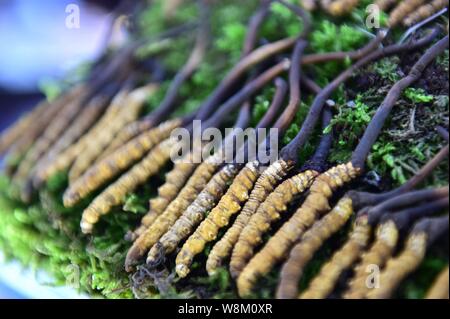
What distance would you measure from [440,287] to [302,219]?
30 centimetres

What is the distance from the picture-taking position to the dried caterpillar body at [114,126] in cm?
161

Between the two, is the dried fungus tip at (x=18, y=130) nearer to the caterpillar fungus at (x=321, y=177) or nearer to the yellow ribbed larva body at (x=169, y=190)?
the yellow ribbed larva body at (x=169, y=190)

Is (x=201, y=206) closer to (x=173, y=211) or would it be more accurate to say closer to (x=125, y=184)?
(x=173, y=211)

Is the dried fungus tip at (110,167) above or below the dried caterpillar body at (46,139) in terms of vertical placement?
below

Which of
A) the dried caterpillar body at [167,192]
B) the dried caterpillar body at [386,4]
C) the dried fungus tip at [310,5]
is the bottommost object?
the dried caterpillar body at [167,192]

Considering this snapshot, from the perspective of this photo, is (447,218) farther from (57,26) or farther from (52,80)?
(57,26)

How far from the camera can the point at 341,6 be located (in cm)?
160

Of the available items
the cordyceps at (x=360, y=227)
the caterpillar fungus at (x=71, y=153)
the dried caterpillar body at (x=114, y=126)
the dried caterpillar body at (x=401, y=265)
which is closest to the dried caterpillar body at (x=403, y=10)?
the cordyceps at (x=360, y=227)

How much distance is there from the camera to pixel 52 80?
2.18 metres

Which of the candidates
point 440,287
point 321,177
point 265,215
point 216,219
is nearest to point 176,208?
point 216,219

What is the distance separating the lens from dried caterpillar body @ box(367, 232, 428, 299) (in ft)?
3.15

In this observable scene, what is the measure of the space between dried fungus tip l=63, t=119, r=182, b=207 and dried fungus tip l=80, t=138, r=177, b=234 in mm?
37

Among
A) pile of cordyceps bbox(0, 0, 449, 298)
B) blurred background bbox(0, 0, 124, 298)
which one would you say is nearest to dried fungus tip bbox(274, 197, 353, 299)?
pile of cordyceps bbox(0, 0, 449, 298)

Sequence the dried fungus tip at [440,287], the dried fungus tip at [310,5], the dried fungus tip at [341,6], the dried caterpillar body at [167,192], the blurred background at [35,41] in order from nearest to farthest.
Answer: the dried fungus tip at [440,287] → the dried caterpillar body at [167,192] → the dried fungus tip at [341,6] → the dried fungus tip at [310,5] → the blurred background at [35,41]
